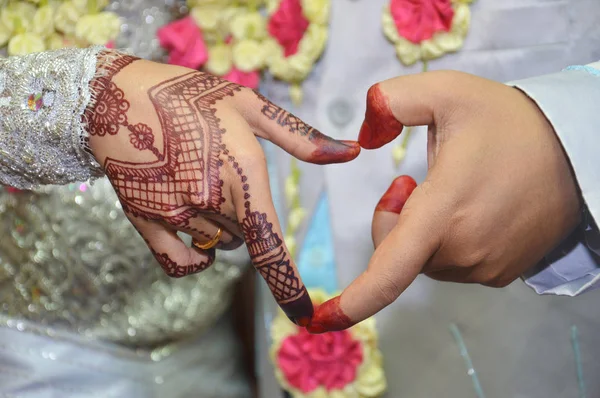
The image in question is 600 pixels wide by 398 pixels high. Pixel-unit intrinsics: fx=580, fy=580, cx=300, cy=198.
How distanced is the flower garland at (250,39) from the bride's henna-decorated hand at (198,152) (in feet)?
0.95

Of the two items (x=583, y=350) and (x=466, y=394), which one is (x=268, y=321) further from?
(x=583, y=350)

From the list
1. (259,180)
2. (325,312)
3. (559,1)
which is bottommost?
(325,312)

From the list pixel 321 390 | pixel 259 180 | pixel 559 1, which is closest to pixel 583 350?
pixel 321 390

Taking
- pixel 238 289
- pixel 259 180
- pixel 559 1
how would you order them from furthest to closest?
pixel 238 289, pixel 559 1, pixel 259 180

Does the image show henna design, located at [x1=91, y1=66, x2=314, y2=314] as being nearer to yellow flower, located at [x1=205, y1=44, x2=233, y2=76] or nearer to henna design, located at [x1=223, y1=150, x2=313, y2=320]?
henna design, located at [x1=223, y1=150, x2=313, y2=320]

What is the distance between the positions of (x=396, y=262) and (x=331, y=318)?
0.28ft

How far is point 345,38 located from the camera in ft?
2.82

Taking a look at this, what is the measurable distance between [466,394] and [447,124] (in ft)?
1.68

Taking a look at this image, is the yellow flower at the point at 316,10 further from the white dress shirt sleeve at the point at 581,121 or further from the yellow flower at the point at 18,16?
the yellow flower at the point at 18,16

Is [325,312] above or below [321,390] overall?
above

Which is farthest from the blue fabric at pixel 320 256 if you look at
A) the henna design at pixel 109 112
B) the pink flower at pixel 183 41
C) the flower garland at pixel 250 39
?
the henna design at pixel 109 112

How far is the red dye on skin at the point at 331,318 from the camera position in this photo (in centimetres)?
55

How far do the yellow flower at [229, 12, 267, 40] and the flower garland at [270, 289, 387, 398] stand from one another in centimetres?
46

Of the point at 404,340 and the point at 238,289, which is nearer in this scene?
the point at 404,340
